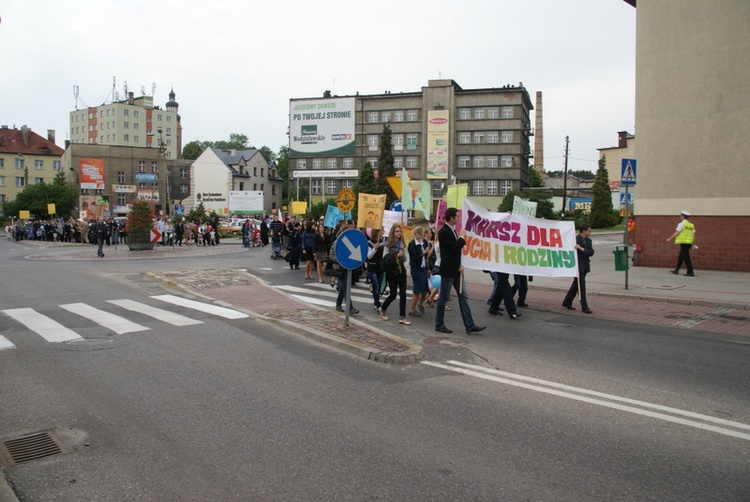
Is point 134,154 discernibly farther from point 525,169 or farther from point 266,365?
point 266,365

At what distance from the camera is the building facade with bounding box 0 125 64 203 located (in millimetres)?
94312

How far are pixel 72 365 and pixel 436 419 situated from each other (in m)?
4.57

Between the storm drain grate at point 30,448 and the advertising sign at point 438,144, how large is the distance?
76.5 metres

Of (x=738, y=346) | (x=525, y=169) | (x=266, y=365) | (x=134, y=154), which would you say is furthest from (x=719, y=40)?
(x=134, y=154)

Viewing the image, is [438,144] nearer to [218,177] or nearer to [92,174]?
[218,177]

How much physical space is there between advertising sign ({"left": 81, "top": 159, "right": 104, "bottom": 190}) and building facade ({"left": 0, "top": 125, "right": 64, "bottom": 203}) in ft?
67.9

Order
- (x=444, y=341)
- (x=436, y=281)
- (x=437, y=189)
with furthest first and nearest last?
(x=437, y=189) → (x=436, y=281) → (x=444, y=341)

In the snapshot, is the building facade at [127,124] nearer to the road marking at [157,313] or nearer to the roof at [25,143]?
the roof at [25,143]

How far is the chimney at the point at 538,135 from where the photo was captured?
102 metres

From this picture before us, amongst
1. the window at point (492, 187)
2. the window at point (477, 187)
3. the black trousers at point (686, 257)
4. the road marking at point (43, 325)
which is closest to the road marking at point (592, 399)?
the road marking at point (43, 325)

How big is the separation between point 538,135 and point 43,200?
77966 millimetres

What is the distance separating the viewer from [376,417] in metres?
5.25

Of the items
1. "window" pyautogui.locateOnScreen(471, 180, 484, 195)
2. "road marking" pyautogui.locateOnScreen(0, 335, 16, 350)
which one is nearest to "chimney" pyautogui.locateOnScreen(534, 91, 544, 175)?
"window" pyautogui.locateOnScreen(471, 180, 484, 195)

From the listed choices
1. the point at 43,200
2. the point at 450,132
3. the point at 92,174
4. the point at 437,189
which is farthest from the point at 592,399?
the point at 92,174
